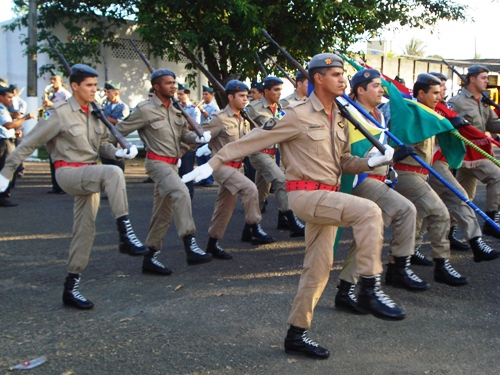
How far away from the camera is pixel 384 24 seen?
17516mm

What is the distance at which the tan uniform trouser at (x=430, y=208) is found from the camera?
6.09m

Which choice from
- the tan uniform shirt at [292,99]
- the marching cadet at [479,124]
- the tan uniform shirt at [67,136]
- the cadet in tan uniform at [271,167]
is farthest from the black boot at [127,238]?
the tan uniform shirt at [292,99]

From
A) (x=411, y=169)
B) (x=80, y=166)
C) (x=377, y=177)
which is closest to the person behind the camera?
(x=80, y=166)

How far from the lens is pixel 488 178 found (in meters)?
7.55

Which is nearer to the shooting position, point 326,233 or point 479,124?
point 326,233

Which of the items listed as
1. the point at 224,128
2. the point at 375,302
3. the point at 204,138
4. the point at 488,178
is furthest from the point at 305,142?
the point at 488,178

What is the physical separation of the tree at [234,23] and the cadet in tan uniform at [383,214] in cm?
899

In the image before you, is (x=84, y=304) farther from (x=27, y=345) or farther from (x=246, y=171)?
(x=246, y=171)

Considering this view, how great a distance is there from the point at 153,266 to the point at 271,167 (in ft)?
8.24

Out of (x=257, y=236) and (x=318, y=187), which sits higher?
(x=318, y=187)

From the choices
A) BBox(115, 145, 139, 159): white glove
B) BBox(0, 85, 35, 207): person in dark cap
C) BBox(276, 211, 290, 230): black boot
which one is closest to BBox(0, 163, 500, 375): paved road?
BBox(276, 211, 290, 230): black boot

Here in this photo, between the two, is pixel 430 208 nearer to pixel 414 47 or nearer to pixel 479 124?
pixel 479 124

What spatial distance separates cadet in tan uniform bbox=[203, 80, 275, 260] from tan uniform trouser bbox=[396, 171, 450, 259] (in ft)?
6.07

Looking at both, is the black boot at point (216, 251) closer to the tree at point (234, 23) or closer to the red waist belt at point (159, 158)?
the red waist belt at point (159, 158)
